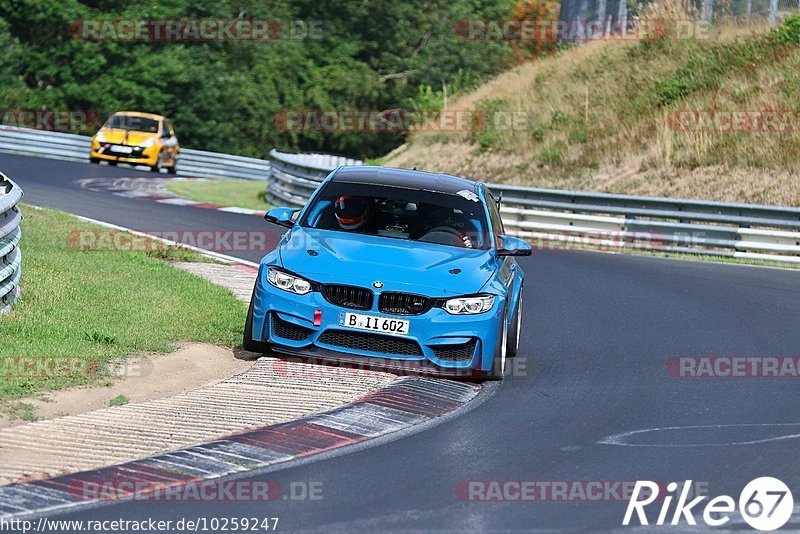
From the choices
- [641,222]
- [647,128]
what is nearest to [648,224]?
[641,222]

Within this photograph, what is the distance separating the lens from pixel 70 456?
7.24 m

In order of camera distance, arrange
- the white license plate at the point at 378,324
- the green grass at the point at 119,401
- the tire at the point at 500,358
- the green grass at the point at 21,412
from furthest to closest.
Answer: the tire at the point at 500,358, the white license plate at the point at 378,324, the green grass at the point at 119,401, the green grass at the point at 21,412

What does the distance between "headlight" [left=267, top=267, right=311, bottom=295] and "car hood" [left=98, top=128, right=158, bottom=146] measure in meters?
25.6

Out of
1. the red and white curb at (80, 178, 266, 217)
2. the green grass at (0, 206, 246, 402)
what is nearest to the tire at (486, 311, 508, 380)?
the green grass at (0, 206, 246, 402)

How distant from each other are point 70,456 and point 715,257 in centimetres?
1673

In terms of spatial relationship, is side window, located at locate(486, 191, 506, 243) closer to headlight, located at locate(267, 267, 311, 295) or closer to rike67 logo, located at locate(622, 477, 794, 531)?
headlight, located at locate(267, 267, 311, 295)

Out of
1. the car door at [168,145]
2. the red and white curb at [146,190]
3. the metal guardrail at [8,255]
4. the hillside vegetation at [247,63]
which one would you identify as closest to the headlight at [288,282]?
the metal guardrail at [8,255]

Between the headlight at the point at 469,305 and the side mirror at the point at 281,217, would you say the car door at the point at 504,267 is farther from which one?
the side mirror at the point at 281,217

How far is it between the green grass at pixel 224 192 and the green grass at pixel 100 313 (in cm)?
1216

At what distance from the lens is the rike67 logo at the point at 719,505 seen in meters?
6.59

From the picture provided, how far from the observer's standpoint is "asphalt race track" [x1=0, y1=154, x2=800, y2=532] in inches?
257

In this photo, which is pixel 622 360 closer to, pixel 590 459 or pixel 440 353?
pixel 440 353

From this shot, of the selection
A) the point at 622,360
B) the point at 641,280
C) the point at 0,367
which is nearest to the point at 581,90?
the point at 641,280

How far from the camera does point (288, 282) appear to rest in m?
10.4
